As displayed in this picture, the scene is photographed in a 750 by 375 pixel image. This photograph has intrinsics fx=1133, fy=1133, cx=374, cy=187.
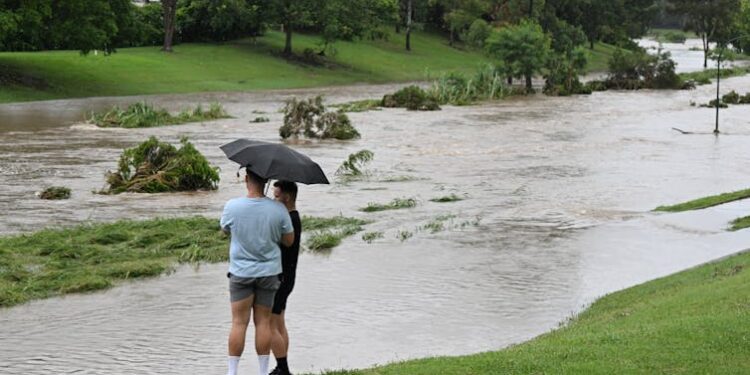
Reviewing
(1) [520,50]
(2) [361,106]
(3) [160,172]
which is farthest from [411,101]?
(3) [160,172]

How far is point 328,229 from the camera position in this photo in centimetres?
2094

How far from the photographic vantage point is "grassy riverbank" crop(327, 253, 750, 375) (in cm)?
907

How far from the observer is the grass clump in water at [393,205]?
2348 centimetres

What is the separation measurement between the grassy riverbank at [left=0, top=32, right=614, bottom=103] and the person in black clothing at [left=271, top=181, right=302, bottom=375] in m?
42.3

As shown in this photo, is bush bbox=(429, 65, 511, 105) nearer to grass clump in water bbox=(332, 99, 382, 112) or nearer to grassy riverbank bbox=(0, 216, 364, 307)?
grass clump in water bbox=(332, 99, 382, 112)

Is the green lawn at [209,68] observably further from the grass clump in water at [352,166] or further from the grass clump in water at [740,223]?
the grass clump in water at [740,223]

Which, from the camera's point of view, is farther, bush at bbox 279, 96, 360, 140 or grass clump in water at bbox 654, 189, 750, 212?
bush at bbox 279, 96, 360, 140

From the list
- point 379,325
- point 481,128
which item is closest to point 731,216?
point 379,325

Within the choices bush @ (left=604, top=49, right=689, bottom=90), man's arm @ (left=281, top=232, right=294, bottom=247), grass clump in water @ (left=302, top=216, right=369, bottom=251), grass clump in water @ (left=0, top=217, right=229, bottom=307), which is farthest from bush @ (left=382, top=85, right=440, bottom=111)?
man's arm @ (left=281, top=232, right=294, bottom=247)

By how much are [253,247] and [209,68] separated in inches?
2283

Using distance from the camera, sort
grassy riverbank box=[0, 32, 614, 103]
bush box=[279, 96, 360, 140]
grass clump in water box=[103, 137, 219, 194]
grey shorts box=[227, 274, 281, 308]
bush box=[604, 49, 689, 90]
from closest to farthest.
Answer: grey shorts box=[227, 274, 281, 308] < grass clump in water box=[103, 137, 219, 194] < bush box=[279, 96, 360, 140] < grassy riverbank box=[0, 32, 614, 103] < bush box=[604, 49, 689, 90]

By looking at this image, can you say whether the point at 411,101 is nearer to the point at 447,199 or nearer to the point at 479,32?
the point at 447,199

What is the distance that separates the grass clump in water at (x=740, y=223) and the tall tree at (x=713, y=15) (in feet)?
340

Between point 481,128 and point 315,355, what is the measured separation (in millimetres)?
33073
